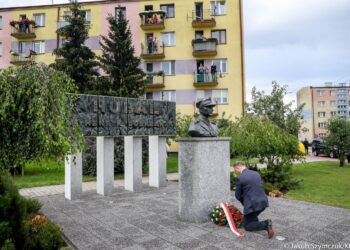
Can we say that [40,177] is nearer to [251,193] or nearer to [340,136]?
[251,193]

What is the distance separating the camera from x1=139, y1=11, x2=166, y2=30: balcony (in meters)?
28.0

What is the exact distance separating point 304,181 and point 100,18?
2362 cm

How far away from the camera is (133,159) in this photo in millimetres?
12320

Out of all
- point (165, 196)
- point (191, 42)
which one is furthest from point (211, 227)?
point (191, 42)

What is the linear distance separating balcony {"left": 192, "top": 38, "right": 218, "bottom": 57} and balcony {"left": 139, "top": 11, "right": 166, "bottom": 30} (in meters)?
3.56

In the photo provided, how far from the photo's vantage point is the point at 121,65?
822 inches

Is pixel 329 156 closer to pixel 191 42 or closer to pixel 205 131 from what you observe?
pixel 191 42

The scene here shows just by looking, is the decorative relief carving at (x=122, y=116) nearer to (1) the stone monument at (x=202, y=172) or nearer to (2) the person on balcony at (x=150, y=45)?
(1) the stone monument at (x=202, y=172)

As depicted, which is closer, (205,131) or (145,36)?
(205,131)

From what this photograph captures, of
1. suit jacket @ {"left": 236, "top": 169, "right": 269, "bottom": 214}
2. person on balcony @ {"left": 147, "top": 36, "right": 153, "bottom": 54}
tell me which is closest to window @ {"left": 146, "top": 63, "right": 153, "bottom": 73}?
person on balcony @ {"left": 147, "top": 36, "right": 153, "bottom": 54}

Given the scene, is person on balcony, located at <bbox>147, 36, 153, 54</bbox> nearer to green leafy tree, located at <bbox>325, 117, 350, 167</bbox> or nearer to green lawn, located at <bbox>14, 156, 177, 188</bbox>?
green lawn, located at <bbox>14, 156, 177, 188</bbox>

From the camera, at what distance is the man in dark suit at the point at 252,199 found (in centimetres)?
626

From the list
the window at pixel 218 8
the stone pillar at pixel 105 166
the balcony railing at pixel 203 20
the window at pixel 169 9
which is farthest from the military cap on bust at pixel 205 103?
the window at pixel 169 9

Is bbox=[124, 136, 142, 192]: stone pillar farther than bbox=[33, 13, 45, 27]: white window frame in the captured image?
No
